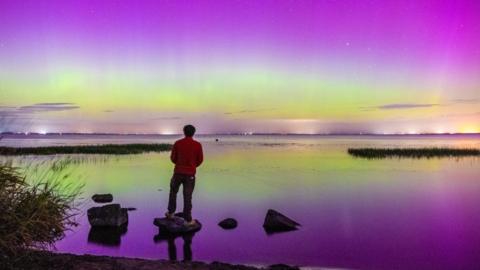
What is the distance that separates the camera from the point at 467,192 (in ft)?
89.8

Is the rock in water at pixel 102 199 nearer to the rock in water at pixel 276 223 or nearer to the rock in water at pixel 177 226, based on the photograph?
the rock in water at pixel 177 226

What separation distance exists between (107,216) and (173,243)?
3.41 m

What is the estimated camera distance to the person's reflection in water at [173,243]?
40.4 ft

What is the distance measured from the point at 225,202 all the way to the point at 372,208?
7.67 metres

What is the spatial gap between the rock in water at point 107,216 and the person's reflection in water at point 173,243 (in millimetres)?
2068

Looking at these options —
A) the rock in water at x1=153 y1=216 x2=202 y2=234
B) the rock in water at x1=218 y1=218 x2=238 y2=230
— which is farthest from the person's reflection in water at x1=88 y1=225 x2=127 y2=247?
the rock in water at x1=218 y1=218 x2=238 y2=230

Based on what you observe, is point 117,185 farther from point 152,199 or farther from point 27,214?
point 27,214

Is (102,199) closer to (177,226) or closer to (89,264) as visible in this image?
(177,226)

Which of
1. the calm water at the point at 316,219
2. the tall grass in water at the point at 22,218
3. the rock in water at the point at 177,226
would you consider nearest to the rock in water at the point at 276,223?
Answer: the calm water at the point at 316,219

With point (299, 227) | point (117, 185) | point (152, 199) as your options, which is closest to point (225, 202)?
point (152, 199)

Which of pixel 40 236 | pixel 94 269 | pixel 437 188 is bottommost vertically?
pixel 437 188

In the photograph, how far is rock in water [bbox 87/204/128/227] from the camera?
15.3 meters

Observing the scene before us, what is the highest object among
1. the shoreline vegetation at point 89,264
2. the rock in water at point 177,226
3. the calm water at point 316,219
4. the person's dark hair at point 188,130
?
the person's dark hair at point 188,130

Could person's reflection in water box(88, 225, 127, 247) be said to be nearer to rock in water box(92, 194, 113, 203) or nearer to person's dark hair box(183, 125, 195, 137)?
person's dark hair box(183, 125, 195, 137)
